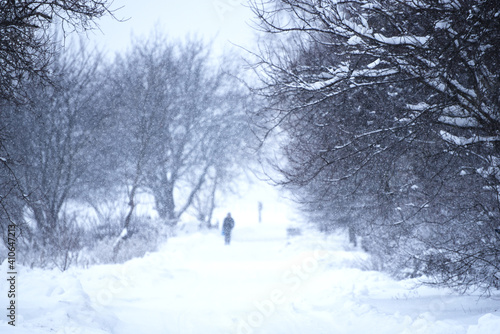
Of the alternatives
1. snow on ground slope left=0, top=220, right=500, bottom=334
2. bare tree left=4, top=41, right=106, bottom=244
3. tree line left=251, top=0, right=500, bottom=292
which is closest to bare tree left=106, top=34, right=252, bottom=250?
bare tree left=4, top=41, right=106, bottom=244

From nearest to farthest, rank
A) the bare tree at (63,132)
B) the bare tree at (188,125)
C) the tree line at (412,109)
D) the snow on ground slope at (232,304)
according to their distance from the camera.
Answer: the tree line at (412,109) < the snow on ground slope at (232,304) < the bare tree at (63,132) < the bare tree at (188,125)

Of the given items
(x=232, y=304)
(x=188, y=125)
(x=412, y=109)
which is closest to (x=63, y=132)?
(x=188, y=125)

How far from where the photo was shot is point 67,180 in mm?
14703

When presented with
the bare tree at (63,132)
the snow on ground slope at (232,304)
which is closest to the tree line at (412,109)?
the snow on ground slope at (232,304)

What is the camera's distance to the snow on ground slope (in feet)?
16.3

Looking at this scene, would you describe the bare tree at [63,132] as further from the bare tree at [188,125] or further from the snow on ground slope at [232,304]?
the snow on ground slope at [232,304]

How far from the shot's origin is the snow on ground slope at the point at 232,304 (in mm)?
4969

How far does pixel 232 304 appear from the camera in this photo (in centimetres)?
713

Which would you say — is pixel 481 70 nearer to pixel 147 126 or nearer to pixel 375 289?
pixel 375 289

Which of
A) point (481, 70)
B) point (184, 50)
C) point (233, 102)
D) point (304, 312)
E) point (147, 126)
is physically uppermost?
point (184, 50)

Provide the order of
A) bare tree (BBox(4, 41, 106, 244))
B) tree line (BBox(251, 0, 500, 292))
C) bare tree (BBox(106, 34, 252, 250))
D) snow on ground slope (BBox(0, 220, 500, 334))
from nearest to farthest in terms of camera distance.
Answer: tree line (BBox(251, 0, 500, 292))
snow on ground slope (BBox(0, 220, 500, 334))
bare tree (BBox(4, 41, 106, 244))
bare tree (BBox(106, 34, 252, 250))

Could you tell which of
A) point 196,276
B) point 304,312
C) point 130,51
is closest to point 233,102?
point 130,51

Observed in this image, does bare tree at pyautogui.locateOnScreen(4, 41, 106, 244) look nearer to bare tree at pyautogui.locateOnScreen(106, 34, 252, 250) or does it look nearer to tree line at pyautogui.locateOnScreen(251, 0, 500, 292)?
bare tree at pyautogui.locateOnScreen(106, 34, 252, 250)

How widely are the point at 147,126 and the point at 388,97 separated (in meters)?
14.8
